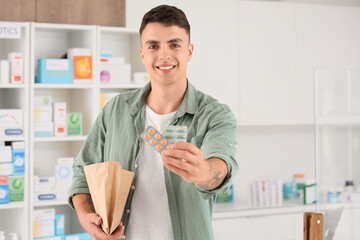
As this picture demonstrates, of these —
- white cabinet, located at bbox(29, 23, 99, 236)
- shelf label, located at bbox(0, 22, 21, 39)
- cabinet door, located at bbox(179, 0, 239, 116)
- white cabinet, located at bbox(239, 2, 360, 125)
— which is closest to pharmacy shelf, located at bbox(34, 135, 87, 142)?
white cabinet, located at bbox(29, 23, 99, 236)

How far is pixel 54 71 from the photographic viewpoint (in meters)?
3.79

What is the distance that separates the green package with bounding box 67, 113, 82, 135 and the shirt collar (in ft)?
7.04

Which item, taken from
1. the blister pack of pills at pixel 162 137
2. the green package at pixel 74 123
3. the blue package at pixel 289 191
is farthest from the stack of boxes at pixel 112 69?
the blister pack of pills at pixel 162 137

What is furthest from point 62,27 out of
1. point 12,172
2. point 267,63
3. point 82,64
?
point 267,63

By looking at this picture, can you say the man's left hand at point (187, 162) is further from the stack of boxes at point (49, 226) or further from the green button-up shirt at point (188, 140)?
the stack of boxes at point (49, 226)

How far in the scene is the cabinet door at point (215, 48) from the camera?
4.32m

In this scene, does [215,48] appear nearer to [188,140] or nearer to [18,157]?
[18,157]

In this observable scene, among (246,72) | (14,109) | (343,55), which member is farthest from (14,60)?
(343,55)

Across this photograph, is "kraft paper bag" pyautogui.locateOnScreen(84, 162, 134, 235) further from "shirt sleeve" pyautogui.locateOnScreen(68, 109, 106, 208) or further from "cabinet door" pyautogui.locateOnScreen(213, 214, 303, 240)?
"cabinet door" pyautogui.locateOnScreen(213, 214, 303, 240)

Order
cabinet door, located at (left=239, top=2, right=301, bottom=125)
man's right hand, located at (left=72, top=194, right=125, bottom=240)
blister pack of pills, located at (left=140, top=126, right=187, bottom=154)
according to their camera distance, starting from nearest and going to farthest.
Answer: blister pack of pills, located at (left=140, top=126, right=187, bottom=154) → man's right hand, located at (left=72, top=194, right=125, bottom=240) → cabinet door, located at (left=239, top=2, right=301, bottom=125)

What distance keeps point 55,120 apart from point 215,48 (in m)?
1.46

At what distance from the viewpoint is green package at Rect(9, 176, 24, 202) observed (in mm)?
3646

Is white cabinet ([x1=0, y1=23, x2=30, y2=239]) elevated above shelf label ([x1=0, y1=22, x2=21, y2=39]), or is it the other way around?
shelf label ([x1=0, y1=22, x2=21, y2=39])

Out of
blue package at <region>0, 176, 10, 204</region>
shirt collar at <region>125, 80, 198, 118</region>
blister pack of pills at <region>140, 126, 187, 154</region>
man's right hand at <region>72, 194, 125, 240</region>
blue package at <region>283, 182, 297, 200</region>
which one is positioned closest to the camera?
blister pack of pills at <region>140, 126, 187, 154</region>
